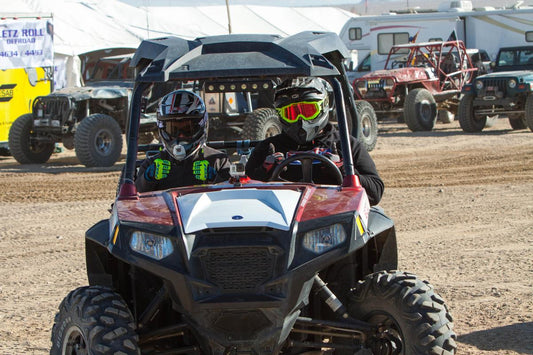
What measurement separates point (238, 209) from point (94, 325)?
29.3 inches

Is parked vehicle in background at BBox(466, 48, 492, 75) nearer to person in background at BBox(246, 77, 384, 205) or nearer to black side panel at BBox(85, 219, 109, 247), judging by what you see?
person in background at BBox(246, 77, 384, 205)

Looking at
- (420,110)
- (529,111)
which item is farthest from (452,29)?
(529,111)

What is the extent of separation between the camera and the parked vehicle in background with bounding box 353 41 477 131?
19.4m

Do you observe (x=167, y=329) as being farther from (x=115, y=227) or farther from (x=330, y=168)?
(x=330, y=168)

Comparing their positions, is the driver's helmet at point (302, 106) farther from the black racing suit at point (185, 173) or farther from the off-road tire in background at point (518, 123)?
the off-road tire in background at point (518, 123)

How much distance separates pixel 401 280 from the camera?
3.84 m

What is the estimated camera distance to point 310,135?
4.85 m

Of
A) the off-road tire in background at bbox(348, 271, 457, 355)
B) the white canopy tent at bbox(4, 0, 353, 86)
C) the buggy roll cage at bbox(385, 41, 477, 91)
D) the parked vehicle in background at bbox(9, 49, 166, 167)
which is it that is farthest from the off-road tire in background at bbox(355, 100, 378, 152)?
the off-road tire in background at bbox(348, 271, 457, 355)

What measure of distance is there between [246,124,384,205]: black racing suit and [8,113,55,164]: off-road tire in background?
11.1 m

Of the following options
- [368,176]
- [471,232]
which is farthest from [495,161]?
[368,176]

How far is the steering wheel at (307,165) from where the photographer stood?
4281 millimetres

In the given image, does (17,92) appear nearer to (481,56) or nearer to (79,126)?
(79,126)

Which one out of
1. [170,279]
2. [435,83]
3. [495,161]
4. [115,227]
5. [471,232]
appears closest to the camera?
[170,279]

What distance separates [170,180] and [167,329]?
127 cm
